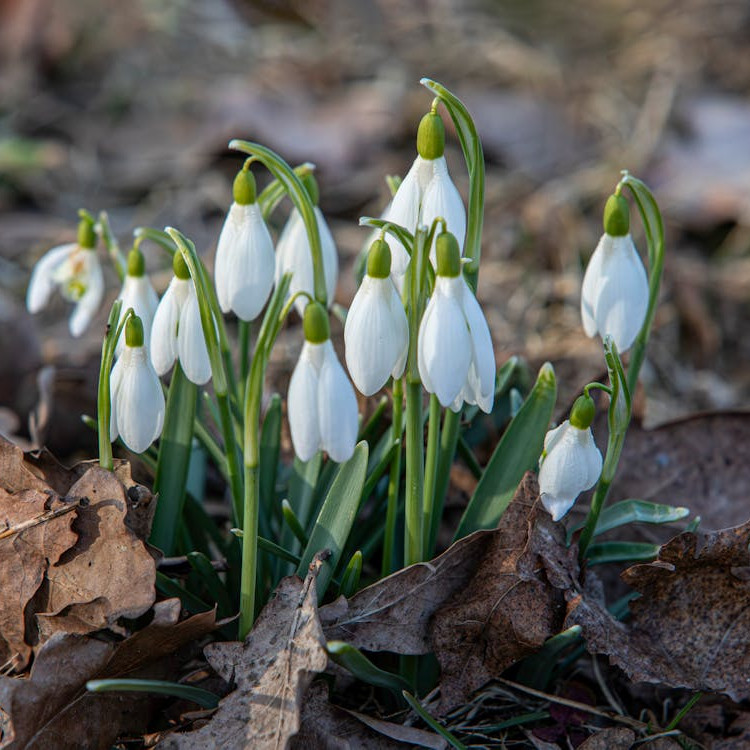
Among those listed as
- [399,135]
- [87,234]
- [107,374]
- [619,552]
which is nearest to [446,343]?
[107,374]

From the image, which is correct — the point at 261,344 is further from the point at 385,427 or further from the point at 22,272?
the point at 22,272

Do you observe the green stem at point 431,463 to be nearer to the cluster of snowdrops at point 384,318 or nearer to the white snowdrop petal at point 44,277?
the cluster of snowdrops at point 384,318

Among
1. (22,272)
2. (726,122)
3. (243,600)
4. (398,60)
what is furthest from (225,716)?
(398,60)

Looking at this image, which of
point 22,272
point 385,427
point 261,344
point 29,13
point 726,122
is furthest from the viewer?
point 29,13

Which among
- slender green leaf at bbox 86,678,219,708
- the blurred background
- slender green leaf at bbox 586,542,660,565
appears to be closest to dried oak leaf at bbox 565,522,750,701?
slender green leaf at bbox 586,542,660,565

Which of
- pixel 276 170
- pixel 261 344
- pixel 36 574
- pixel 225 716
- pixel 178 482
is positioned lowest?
pixel 225 716

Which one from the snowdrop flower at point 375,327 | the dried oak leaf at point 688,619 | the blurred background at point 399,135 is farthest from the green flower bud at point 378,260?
the blurred background at point 399,135

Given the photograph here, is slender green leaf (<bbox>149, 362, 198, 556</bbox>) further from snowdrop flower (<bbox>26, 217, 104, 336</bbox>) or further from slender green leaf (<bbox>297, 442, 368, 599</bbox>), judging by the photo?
snowdrop flower (<bbox>26, 217, 104, 336</bbox>)
